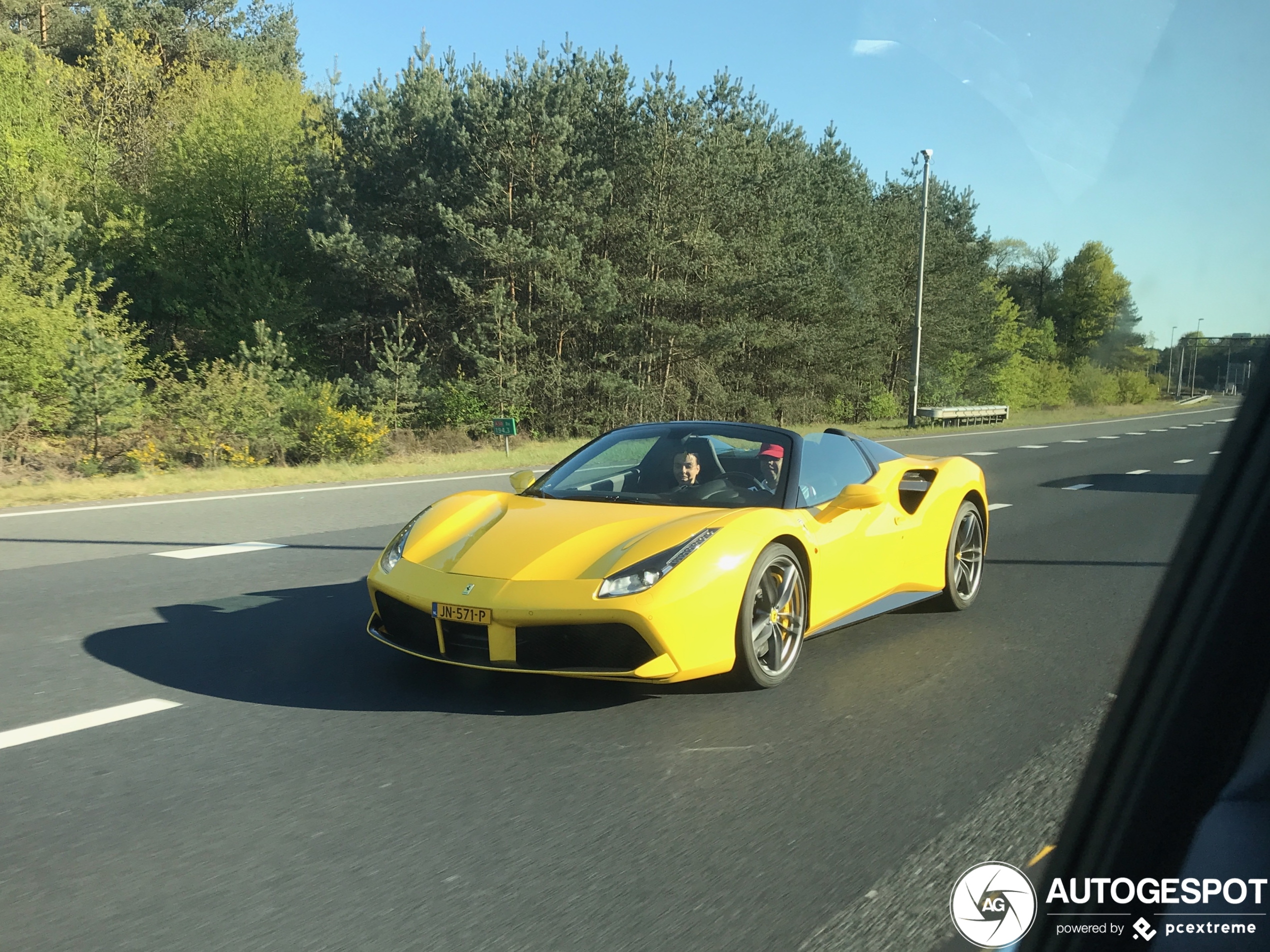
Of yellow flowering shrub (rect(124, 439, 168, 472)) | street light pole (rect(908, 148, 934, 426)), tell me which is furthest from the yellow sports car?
street light pole (rect(908, 148, 934, 426))

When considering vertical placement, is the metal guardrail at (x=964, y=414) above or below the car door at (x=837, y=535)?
below

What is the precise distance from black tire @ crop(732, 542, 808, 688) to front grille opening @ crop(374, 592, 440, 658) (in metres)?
1.35

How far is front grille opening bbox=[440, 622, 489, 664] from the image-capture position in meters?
4.71

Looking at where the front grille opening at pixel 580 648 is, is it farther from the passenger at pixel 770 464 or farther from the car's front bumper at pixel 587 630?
the passenger at pixel 770 464

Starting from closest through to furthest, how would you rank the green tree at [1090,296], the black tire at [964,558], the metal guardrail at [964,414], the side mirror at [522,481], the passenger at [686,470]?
the green tree at [1090,296] → the passenger at [686,470] → the side mirror at [522,481] → the black tire at [964,558] → the metal guardrail at [964,414]

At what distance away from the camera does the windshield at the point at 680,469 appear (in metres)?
5.72

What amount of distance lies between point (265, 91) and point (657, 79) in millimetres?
17953

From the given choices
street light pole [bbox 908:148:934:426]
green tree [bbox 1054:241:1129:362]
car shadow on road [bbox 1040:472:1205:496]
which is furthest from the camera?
street light pole [bbox 908:148:934:426]

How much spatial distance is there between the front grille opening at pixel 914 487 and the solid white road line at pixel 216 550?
5.59 metres

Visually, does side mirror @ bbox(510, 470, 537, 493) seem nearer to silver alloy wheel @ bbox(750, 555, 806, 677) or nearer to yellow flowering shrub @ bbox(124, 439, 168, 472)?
silver alloy wheel @ bbox(750, 555, 806, 677)

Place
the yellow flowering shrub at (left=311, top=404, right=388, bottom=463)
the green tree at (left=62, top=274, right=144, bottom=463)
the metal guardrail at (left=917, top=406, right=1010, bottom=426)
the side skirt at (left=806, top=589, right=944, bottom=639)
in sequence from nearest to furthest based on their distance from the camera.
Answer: the side skirt at (left=806, top=589, right=944, bottom=639), the green tree at (left=62, top=274, right=144, bottom=463), the yellow flowering shrub at (left=311, top=404, right=388, bottom=463), the metal guardrail at (left=917, top=406, right=1010, bottom=426)

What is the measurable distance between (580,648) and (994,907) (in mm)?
2601

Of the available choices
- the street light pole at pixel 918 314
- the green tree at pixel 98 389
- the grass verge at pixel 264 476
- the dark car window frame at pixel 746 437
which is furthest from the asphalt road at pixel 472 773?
the street light pole at pixel 918 314

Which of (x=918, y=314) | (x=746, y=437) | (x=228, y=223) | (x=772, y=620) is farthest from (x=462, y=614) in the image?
(x=228, y=223)
